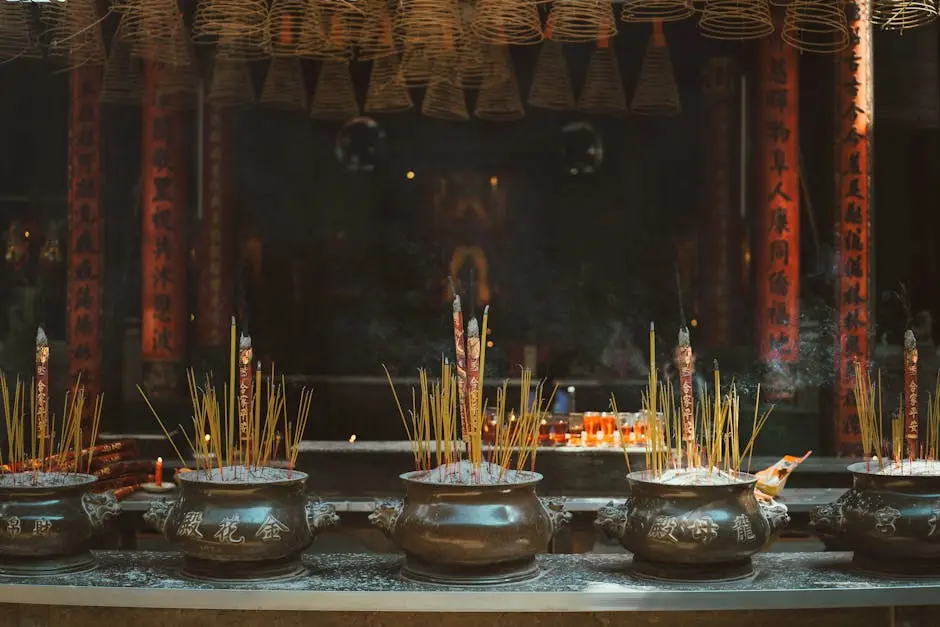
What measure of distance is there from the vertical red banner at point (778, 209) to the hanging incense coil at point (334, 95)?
1708 millimetres

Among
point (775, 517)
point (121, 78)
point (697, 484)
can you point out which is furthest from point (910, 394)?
point (121, 78)

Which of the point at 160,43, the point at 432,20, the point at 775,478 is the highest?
the point at 160,43

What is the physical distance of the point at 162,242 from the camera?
522 cm

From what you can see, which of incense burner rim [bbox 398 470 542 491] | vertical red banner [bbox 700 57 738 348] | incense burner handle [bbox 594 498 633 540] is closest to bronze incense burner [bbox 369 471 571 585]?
incense burner rim [bbox 398 470 542 491]

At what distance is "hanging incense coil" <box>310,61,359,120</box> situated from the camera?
5.29 meters

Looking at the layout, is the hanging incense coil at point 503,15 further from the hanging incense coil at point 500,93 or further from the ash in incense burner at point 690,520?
the ash in incense burner at point 690,520

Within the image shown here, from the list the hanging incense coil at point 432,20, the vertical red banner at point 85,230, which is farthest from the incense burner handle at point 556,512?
the vertical red banner at point 85,230

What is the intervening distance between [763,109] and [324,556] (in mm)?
2985

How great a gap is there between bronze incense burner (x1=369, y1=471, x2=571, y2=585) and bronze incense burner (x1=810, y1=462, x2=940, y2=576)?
0.73 meters

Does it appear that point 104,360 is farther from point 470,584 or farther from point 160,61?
point 470,584

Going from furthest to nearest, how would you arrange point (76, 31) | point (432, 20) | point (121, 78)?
point (121, 78), point (76, 31), point (432, 20)

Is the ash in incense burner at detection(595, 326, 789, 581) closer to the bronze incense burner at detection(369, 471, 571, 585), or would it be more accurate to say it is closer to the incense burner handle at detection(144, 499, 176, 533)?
the bronze incense burner at detection(369, 471, 571, 585)

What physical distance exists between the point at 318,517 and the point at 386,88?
2670 mm

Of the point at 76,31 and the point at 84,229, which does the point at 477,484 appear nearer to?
the point at 76,31
